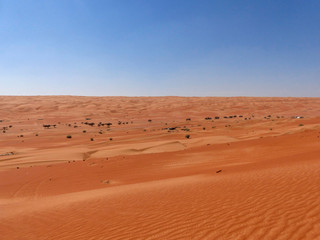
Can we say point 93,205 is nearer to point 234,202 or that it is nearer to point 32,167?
point 234,202

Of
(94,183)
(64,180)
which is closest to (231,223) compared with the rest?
(94,183)

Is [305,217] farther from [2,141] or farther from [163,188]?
[2,141]

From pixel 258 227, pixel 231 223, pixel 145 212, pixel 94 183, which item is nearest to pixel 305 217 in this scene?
pixel 258 227

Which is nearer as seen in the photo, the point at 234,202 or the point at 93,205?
the point at 234,202

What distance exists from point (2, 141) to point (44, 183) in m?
16.5

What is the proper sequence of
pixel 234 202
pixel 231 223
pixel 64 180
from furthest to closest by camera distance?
pixel 64 180 → pixel 234 202 → pixel 231 223

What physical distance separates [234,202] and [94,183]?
6571 mm

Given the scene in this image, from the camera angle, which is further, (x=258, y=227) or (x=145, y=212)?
(x=145, y=212)

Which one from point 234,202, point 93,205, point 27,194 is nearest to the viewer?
point 234,202

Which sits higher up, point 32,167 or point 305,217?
point 305,217

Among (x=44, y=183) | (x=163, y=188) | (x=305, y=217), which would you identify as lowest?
(x=44, y=183)

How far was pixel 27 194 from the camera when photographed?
9.38 m

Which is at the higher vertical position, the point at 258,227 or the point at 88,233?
the point at 258,227

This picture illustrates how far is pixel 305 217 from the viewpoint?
4.54 meters
